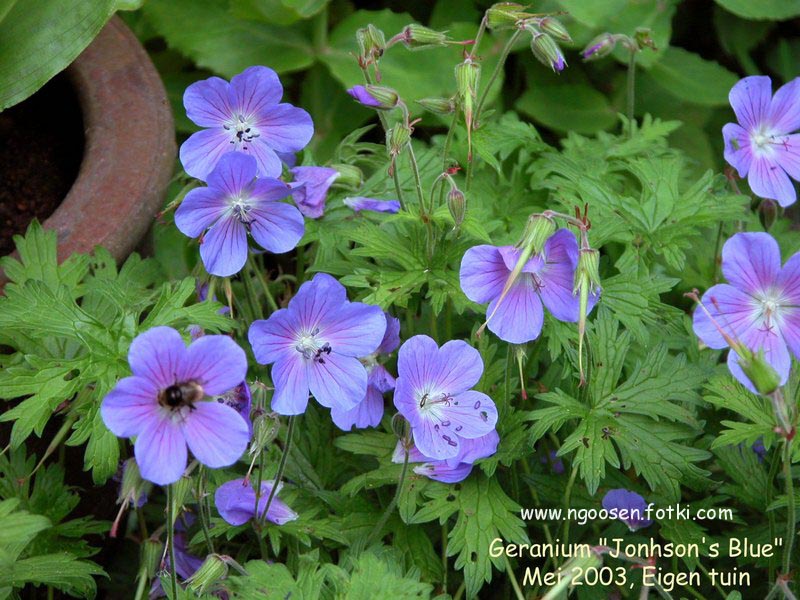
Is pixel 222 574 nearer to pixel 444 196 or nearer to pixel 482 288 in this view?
pixel 482 288

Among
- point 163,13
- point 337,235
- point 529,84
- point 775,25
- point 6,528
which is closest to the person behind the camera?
point 6,528

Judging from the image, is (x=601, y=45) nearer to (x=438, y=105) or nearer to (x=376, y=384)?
(x=438, y=105)

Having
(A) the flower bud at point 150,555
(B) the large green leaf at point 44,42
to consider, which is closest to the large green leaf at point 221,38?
(B) the large green leaf at point 44,42

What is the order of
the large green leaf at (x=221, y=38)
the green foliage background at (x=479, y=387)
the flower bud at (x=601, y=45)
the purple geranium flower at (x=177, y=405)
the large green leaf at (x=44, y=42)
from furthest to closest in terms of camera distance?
the large green leaf at (x=221, y=38) < the flower bud at (x=601, y=45) < the large green leaf at (x=44, y=42) < the green foliage background at (x=479, y=387) < the purple geranium flower at (x=177, y=405)

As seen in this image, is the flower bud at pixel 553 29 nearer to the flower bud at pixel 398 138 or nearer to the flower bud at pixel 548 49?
the flower bud at pixel 548 49

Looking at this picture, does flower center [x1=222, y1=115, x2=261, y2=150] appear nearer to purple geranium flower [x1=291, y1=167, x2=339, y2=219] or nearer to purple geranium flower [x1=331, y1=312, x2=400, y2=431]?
purple geranium flower [x1=291, y1=167, x2=339, y2=219]

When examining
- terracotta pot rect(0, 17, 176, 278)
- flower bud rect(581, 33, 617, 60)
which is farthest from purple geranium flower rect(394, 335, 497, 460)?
flower bud rect(581, 33, 617, 60)

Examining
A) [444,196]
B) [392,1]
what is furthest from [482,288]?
[392,1]
